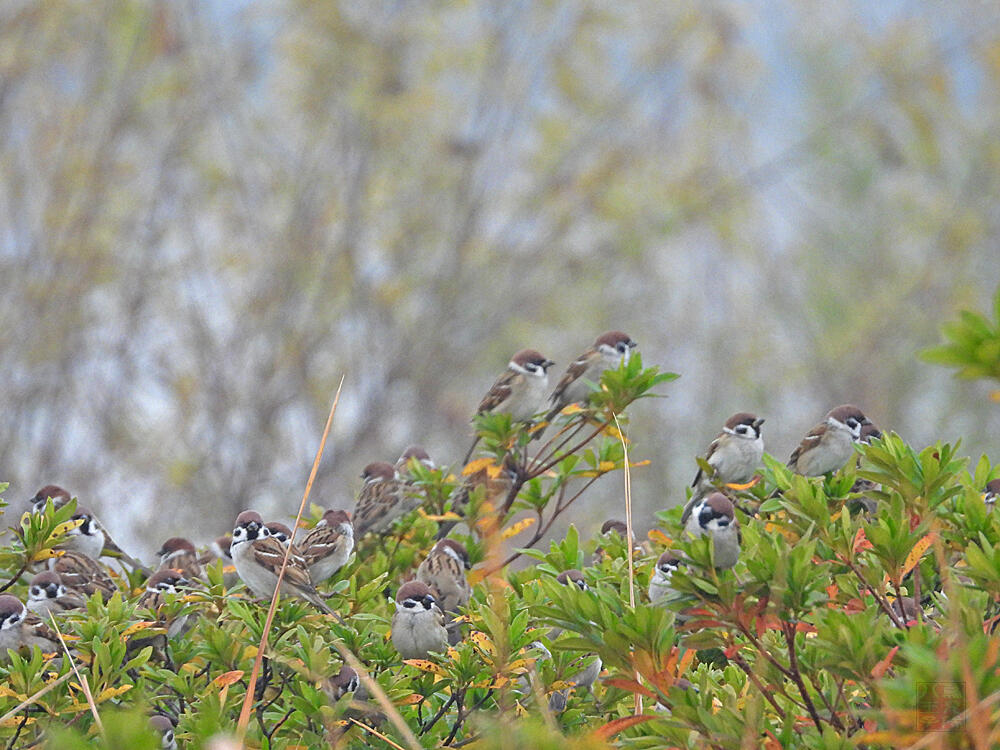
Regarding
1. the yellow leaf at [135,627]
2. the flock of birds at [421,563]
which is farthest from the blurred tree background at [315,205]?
the yellow leaf at [135,627]

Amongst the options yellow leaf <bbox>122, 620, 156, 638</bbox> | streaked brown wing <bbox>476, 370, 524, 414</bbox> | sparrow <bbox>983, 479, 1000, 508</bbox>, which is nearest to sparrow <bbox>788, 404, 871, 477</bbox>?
sparrow <bbox>983, 479, 1000, 508</bbox>

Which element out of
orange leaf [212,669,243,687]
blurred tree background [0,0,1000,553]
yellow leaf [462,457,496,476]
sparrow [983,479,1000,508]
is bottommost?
orange leaf [212,669,243,687]

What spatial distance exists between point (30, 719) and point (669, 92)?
39.9 ft

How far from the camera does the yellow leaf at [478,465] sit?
13.8 feet

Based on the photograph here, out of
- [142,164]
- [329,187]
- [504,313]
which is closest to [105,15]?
[142,164]

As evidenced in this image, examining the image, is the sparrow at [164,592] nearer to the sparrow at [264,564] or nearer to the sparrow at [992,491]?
the sparrow at [264,564]

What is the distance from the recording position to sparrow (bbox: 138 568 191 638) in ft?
11.5

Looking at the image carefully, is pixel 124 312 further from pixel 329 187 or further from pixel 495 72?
pixel 495 72

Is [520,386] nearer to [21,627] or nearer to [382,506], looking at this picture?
[382,506]

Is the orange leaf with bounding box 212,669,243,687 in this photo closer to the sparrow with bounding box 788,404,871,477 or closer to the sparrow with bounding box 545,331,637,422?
the sparrow with bounding box 788,404,871,477

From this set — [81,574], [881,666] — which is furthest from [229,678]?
[881,666]

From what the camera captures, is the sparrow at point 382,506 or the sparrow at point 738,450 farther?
the sparrow at point 382,506

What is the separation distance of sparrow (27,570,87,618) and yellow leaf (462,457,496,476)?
4.23 ft

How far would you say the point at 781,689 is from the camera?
264 centimetres
